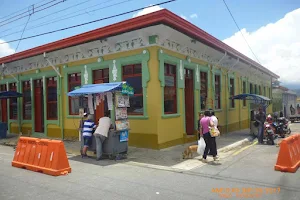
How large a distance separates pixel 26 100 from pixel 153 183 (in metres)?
12.4

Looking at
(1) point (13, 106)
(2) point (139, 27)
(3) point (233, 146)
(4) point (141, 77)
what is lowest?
(3) point (233, 146)

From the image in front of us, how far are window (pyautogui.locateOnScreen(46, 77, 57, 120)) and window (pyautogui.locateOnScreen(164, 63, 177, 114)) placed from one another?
6.58m

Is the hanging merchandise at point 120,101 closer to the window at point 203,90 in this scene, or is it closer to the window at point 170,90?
the window at point 170,90

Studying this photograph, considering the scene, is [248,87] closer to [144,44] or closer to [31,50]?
[144,44]

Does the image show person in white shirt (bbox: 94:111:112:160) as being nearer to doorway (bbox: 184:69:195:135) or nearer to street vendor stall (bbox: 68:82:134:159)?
street vendor stall (bbox: 68:82:134:159)

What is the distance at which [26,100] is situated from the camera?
1565 cm

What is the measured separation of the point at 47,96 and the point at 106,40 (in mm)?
5715

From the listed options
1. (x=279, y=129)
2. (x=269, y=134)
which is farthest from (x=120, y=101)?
(x=279, y=129)

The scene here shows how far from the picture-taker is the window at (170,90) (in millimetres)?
10484

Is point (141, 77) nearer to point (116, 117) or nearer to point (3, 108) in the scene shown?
point (116, 117)

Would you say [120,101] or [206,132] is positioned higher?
[120,101]

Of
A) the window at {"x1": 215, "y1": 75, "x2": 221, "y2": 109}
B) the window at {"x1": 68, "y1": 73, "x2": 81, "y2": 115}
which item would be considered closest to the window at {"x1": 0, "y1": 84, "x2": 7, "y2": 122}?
the window at {"x1": 68, "y1": 73, "x2": 81, "y2": 115}

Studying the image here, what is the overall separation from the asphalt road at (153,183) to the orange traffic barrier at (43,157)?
0.21 m

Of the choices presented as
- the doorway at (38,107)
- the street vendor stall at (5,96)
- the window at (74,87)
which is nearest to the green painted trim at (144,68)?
the window at (74,87)
